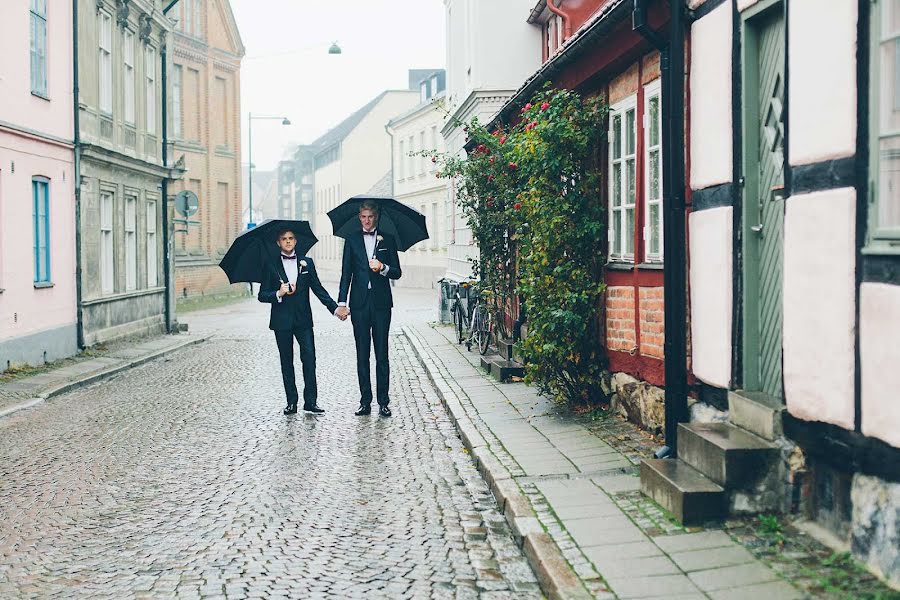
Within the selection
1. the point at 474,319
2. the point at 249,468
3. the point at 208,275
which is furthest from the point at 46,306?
the point at 208,275

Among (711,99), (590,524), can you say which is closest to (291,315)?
(711,99)

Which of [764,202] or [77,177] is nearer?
[764,202]

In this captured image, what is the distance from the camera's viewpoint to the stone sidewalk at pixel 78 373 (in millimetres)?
12500

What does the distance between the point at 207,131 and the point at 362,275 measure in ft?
110

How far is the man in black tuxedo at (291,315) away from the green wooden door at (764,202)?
210 inches

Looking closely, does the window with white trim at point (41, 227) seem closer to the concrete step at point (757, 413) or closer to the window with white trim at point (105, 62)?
the window with white trim at point (105, 62)

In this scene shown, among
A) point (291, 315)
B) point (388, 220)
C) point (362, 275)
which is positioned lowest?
point (291, 315)

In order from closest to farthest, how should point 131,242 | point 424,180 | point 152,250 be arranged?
point 131,242 → point 152,250 → point 424,180

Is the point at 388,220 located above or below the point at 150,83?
below

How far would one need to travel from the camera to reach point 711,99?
705 centimetres

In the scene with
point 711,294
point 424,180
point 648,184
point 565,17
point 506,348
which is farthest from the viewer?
point 424,180

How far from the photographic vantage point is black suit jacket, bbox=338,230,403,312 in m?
11.0

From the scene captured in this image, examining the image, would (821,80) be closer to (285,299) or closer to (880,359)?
(880,359)

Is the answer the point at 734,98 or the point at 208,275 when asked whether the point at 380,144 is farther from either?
the point at 734,98
